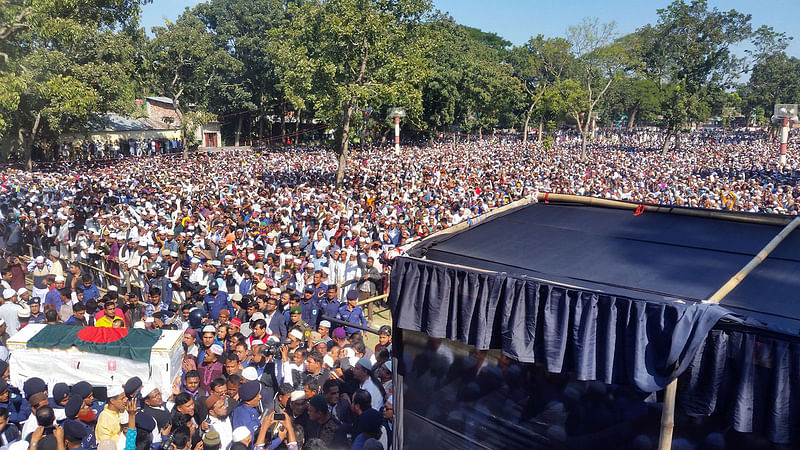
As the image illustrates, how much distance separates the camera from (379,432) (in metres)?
4.05

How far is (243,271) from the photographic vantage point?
8281mm

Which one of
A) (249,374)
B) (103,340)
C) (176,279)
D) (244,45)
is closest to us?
(249,374)

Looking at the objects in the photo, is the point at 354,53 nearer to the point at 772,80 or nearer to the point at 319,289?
the point at 319,289

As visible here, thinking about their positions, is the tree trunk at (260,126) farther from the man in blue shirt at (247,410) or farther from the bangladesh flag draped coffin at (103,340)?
the man in blue shirt at (247,410)

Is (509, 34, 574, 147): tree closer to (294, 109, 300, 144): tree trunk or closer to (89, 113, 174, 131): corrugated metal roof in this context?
(294, 109, 300, 144): tree trunk

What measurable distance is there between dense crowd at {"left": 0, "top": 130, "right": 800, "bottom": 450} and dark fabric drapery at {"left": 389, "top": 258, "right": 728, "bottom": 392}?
0.45 m

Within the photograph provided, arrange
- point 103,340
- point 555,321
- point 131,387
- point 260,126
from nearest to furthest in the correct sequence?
point 555,321 → point 131,387 → point 103,340 → point 260,126

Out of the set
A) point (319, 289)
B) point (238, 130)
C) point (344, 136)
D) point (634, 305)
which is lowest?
point (319, 289)

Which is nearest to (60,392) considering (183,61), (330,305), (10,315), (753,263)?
(10,315)

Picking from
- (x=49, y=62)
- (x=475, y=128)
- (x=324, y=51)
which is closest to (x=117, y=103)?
(x=49, y=62)

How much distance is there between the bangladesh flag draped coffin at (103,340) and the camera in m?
5.26

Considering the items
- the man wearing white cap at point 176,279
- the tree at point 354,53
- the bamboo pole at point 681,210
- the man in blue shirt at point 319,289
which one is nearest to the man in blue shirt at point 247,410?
the man in blue shirt at point 319,289

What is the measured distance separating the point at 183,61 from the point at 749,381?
3419cm

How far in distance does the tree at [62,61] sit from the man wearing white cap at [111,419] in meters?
16.4
